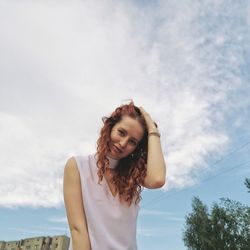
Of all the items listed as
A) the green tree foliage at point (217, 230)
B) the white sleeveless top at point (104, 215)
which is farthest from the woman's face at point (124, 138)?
the green tree foliage at point (217, 230)

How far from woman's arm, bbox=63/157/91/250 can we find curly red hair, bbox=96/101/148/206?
146mm

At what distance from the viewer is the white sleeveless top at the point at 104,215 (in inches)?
68.7

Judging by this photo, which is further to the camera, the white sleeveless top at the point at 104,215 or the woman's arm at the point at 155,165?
the woman's arm at the point at 155,165

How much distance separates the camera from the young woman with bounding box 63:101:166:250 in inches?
69.8

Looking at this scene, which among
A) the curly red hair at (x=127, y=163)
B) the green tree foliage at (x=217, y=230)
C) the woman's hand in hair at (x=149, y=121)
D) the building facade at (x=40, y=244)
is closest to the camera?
the curly red hair at (x=127, y=163)

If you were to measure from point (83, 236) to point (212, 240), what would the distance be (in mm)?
33926

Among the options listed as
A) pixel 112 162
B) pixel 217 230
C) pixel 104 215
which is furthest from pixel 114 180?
pixel 217 230

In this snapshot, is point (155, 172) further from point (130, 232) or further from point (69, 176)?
point (69, 176)

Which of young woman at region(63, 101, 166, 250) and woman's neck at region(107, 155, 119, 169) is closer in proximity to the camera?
young woman at region(63, 101, 166, 250)

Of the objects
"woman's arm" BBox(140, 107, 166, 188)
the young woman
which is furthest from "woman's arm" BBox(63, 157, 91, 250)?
"woman's arm" BBox(140, 107, 166, 188)

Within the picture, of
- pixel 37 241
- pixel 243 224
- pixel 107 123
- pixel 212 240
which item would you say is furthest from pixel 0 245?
pixel 243 224

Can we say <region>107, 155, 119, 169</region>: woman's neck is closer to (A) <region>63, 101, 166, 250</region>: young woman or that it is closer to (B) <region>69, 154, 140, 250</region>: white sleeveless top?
(A) <region>63, 101, 166, 250</region>: young woman

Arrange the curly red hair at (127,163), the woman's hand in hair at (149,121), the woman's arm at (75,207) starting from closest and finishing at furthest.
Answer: the woman's arm at (75,207) < the curly red hair at (127,163) < the woman's hand in hair at (149,121)

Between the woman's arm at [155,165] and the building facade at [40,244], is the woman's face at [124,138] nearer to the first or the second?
the woman's arm at [155,165]
